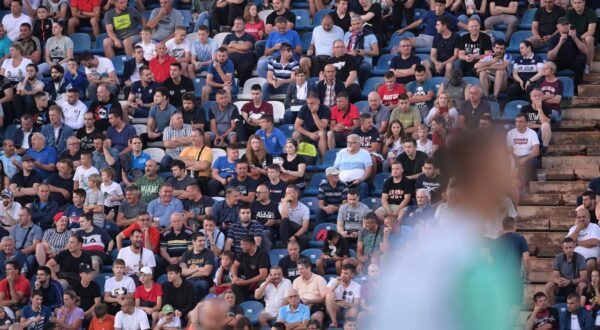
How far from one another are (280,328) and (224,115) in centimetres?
518

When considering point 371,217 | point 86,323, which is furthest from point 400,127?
point 86,323

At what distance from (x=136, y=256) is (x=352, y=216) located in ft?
10.1

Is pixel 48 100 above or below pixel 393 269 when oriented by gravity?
below

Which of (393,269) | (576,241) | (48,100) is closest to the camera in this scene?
(393,269)

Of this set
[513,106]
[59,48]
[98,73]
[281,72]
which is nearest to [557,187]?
[513,106]

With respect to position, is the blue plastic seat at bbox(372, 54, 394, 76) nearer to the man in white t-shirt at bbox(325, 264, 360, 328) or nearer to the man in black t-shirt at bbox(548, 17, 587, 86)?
the man in black t-shirt at bbox(548, 17, 587, 86)

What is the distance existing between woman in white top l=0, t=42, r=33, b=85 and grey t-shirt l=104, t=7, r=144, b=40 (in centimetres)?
163

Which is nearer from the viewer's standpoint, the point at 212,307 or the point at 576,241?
the point at 212,307

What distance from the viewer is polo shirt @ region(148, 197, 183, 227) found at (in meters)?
17.8

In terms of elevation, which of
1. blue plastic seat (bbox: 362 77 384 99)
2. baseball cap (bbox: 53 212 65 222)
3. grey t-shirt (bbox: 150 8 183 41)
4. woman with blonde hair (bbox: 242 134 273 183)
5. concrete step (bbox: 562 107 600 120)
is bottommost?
baseball cap (bbox: 53 212 65 222)

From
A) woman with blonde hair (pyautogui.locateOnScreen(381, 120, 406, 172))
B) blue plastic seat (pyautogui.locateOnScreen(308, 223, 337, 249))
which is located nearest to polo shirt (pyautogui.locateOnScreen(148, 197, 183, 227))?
blue plastic seat (pyautogui.locateOnScreen(308, 223, 337, 249))

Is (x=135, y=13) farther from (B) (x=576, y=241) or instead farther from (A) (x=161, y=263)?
(B) (x=576, y=241)

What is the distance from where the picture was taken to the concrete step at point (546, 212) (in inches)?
669

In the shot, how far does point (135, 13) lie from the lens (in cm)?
2175
